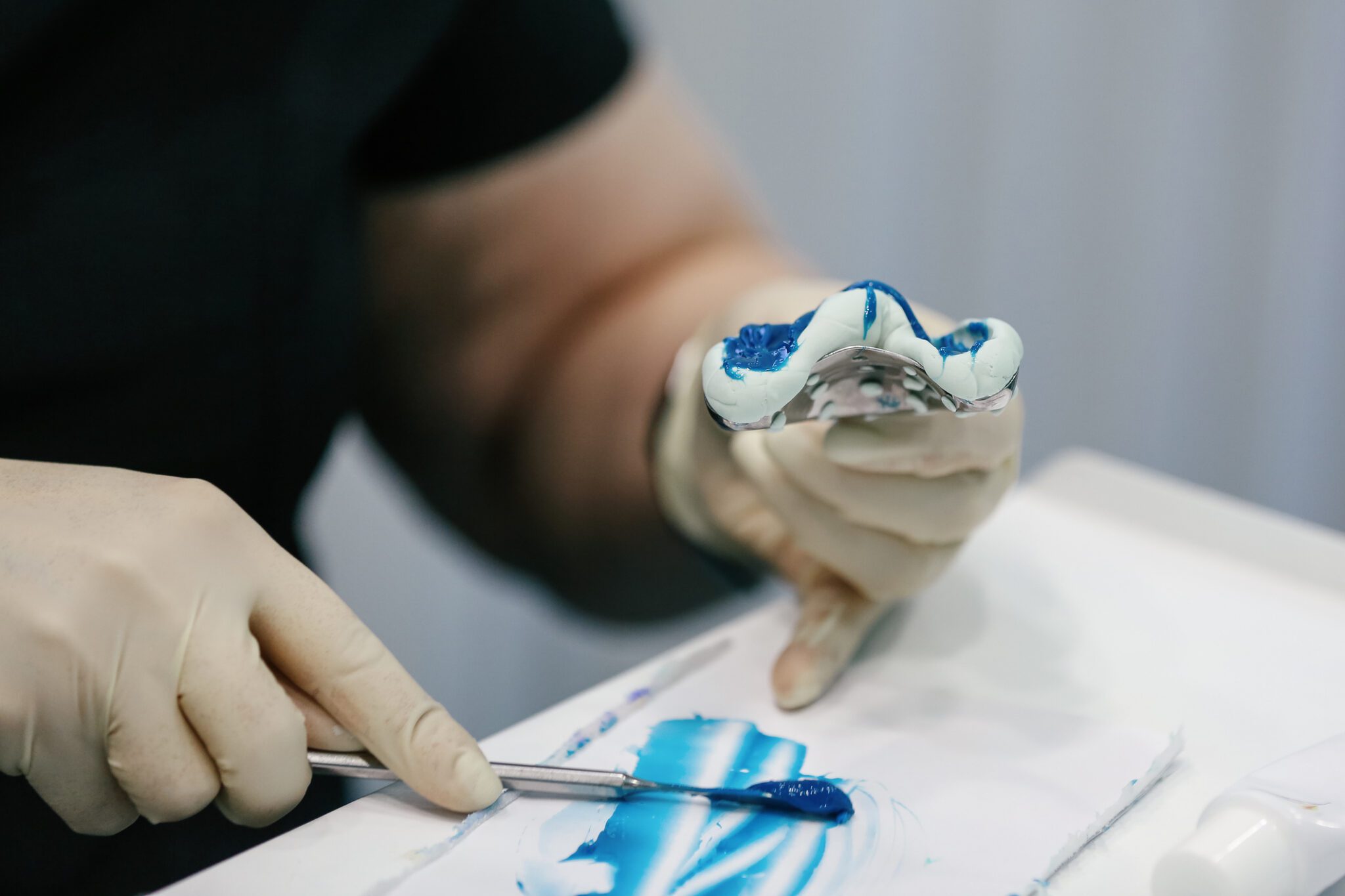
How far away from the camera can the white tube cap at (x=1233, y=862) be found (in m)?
0.32

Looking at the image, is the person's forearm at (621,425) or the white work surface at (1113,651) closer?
the white work surface at (1113,651)

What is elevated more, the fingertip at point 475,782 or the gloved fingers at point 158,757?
the gloved fingers at point 158,757

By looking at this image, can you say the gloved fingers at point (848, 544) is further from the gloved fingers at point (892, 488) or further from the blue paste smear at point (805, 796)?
the blue paste smear at point (805, 796)

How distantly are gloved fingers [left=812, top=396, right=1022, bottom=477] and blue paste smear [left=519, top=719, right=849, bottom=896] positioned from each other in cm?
12

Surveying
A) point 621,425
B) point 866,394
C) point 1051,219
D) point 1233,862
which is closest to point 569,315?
point 621,425

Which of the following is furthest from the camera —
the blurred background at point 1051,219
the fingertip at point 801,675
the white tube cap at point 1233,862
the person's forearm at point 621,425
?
the blurred background at point 1051,219

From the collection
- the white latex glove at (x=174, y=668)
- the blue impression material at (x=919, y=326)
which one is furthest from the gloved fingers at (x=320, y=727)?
the blue impression material at (x=919, y=326)

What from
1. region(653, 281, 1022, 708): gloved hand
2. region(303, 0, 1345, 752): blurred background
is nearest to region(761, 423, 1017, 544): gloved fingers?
region(653, 281, 1022, 708): gloved hand

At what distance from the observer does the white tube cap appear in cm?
32

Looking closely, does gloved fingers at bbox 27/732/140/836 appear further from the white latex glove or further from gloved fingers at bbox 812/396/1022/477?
gloved fingers at bbox 812/396/1022/477

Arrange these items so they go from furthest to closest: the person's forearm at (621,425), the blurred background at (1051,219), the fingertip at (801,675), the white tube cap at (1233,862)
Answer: the blurred background at (1051,219)
the person's forearm at (621,425)
the fingertip at (801,675)
the white tube cap at (1233,862)

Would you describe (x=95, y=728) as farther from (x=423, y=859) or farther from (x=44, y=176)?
(x=44, y=176)

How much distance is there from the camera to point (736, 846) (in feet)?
1.18

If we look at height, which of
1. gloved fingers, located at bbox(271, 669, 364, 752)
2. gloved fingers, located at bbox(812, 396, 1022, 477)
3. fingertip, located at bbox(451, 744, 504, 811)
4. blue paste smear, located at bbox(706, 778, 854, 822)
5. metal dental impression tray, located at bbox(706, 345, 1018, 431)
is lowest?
blue paste smear, located at bbox(706, 778, 854, 822)
